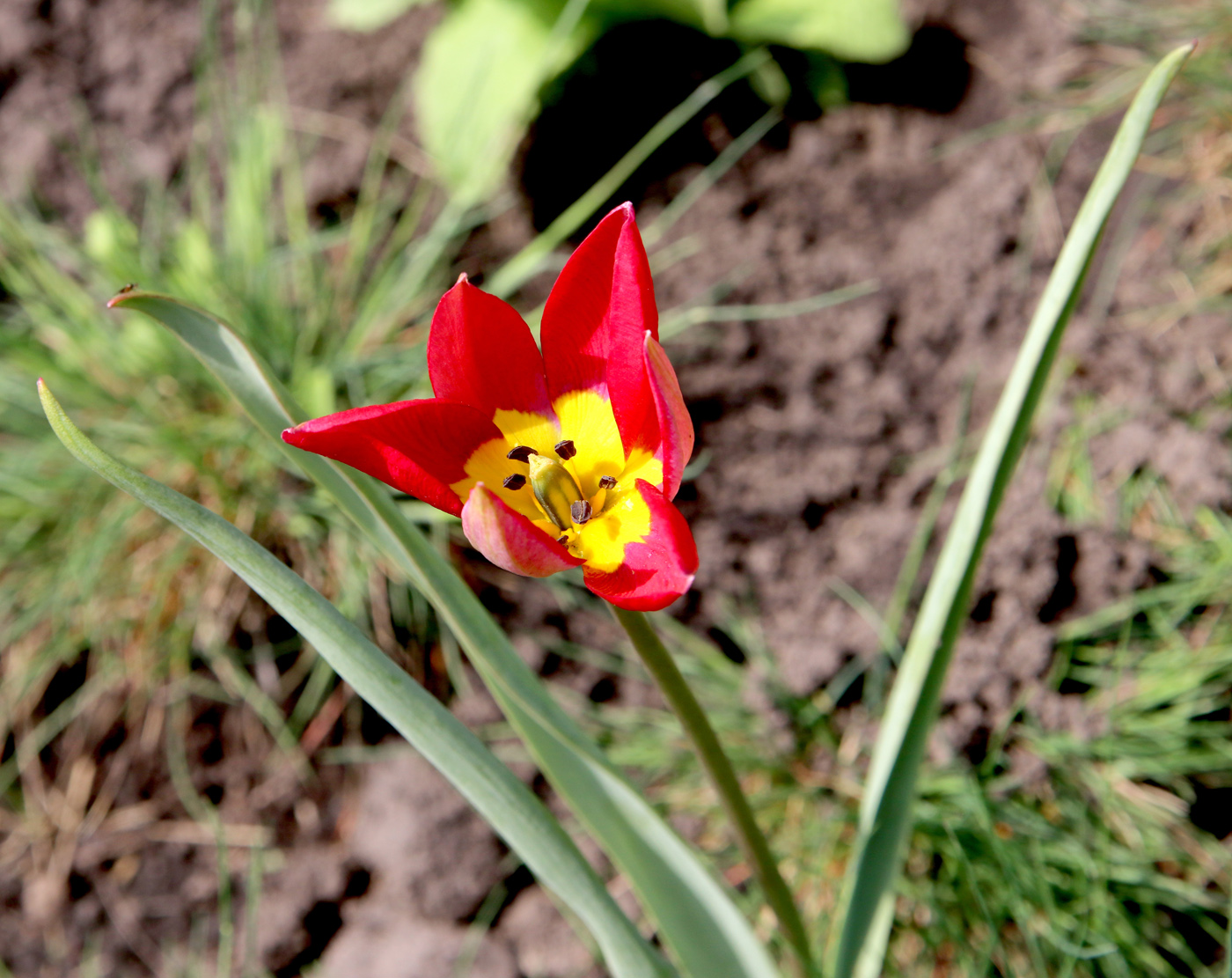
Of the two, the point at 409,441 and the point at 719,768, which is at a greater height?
the point at 409,441

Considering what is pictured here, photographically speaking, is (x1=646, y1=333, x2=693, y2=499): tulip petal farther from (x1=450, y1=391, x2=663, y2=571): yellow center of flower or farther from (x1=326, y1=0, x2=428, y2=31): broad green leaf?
(x1=326, y1=0, x2=428, y2=31): broad green leaf

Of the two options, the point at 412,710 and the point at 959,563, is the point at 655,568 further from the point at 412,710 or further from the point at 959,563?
the point at 959,563

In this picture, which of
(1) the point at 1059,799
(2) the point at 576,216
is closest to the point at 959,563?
(1) the point at 1059,799

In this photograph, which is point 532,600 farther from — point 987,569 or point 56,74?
point 56,74

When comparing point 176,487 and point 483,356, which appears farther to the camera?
point 176,487

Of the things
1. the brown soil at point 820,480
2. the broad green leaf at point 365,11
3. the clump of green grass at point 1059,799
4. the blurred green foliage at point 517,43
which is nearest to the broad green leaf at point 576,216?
the blurred green foliage at point 517,43

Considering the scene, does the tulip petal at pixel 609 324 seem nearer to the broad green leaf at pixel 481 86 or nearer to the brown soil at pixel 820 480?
the brown soil at pixel 820 480
